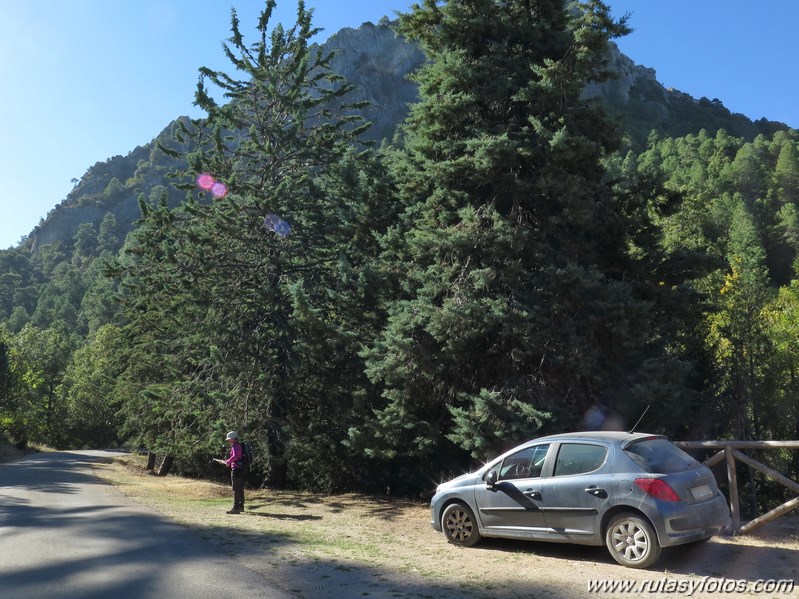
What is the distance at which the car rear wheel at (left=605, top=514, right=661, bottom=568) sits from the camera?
21.6 ft

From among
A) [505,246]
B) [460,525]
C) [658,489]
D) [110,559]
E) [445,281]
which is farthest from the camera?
[445,281]

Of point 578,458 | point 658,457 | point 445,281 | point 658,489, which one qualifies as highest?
point 445,281

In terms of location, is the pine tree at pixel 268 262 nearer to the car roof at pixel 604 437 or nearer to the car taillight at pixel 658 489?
the car roof at pixel 604 437

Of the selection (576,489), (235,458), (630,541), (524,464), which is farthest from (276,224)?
(630,541)

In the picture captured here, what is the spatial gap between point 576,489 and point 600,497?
1.05 ft

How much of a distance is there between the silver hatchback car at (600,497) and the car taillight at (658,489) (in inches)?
0.4

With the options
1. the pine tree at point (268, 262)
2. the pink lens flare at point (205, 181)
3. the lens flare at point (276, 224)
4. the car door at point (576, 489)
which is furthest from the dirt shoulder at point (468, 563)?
the pink lens flare at point (205, 181)

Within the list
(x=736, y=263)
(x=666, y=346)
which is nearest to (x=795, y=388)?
(x=736, y=263)

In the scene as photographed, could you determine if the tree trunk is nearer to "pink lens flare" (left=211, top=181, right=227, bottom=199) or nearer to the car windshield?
"pink lens flare" (left=211, top=181, right=227, bottom=199)

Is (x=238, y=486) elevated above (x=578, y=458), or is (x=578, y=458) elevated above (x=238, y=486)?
(x=578, y=458)

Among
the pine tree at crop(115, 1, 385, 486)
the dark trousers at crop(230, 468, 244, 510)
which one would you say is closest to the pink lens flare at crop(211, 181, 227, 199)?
the pine tree at crop(115, 1, 385, 486)

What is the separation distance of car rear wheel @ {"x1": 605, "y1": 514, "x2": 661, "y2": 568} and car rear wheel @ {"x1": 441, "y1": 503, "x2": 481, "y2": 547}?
198 centimetres

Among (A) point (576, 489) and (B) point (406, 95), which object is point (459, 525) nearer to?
(A) point (576, 489)

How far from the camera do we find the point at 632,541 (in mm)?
6766
